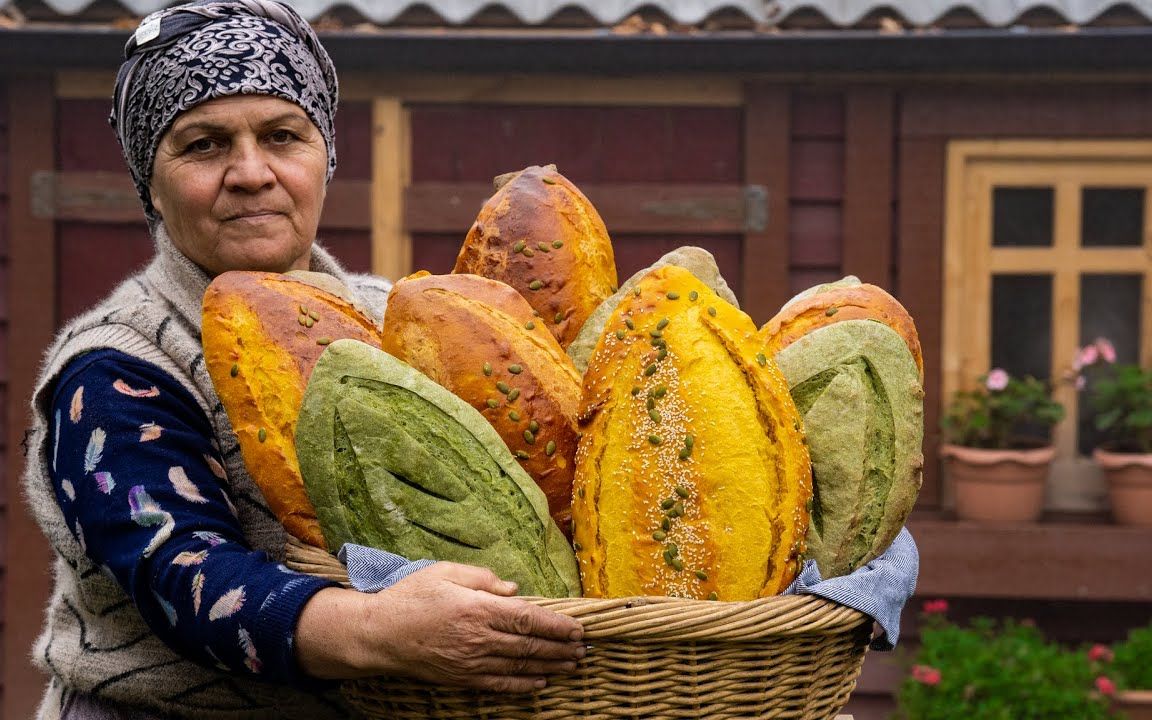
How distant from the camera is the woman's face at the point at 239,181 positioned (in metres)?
1.49

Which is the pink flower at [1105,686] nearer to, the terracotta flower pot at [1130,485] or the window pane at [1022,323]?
the terracotta flower pot at [1130,485]

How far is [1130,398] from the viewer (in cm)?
417

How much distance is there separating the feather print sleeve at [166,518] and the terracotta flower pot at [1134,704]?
374 cm

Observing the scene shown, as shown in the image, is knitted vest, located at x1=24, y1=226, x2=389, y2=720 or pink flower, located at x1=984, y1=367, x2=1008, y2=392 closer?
knitted vest, located at x1=24, y1=226, x2=389, y2=720

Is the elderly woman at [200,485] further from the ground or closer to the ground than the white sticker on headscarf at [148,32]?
closer to the ground

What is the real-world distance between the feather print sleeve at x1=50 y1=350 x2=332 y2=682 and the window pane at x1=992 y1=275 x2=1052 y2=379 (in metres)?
3.73

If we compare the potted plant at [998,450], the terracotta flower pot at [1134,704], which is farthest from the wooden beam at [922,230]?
the terracotta flower pot at [1134,704]

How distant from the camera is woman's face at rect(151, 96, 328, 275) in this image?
1488mm

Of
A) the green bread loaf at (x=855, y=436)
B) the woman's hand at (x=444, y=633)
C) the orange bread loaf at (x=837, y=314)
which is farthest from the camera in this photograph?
the orange bread loaf at (x=837, y=314)

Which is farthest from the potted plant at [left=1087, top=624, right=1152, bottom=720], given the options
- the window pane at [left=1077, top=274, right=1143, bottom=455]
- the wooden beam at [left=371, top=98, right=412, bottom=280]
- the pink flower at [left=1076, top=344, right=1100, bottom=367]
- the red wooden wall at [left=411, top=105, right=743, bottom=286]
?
the wooden beam at [left=371, top=98, right=412, bottom=280]

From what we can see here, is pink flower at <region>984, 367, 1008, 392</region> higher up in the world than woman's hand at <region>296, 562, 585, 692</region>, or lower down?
higher up

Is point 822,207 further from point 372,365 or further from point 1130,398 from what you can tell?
point 372,365

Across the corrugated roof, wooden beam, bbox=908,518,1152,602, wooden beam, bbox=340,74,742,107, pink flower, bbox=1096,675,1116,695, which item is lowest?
pink flower, bbox=1096,675,1116,695

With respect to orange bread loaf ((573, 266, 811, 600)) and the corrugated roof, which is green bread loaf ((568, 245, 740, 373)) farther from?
the corrugated roof
